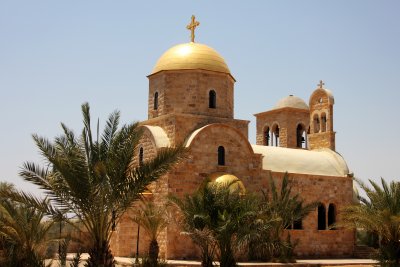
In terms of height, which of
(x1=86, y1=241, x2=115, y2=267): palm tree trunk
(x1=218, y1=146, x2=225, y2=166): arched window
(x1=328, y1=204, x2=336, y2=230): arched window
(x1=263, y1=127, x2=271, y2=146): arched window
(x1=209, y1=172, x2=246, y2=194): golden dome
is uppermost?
(x1=263, y1=127, x2=271, y2=146): arched window

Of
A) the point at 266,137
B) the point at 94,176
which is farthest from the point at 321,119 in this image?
the point at 94,176

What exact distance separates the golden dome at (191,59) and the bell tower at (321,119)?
25.0 feet

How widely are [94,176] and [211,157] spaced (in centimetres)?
913

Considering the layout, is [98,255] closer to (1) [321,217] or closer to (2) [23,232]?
(2) [23,232]

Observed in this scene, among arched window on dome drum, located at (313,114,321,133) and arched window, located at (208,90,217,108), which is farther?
arched window on dome drum, located at (313,114,321,133)

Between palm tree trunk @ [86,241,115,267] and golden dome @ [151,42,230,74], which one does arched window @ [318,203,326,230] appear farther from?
palm tree trunk @ [86,241,115,267]

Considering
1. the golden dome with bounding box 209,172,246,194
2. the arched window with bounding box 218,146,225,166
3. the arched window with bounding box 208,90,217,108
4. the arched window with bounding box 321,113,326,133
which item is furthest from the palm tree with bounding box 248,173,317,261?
the arched window with bounding box 321,113,326,133

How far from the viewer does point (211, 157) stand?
823 inches

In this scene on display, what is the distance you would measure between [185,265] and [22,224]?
6066 mm

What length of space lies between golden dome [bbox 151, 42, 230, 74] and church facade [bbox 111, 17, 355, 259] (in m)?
0.04

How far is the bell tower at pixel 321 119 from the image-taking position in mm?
27672

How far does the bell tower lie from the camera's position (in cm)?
2767

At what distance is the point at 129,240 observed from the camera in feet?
68.7

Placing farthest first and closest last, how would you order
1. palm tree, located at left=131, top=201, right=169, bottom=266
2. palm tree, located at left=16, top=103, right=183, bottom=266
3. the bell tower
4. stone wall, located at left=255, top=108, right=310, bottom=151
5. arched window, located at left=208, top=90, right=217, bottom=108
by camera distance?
stone wall, located at left=255, top=108, right=310, bottom=151
the bell tower
arched window, located at left=208, top=90, right=217, bottom=108
palm tree, located at left=131, top=201, right=169, bottom=266
palm tree, located at left=16, top=103, right=183, bottom=266
